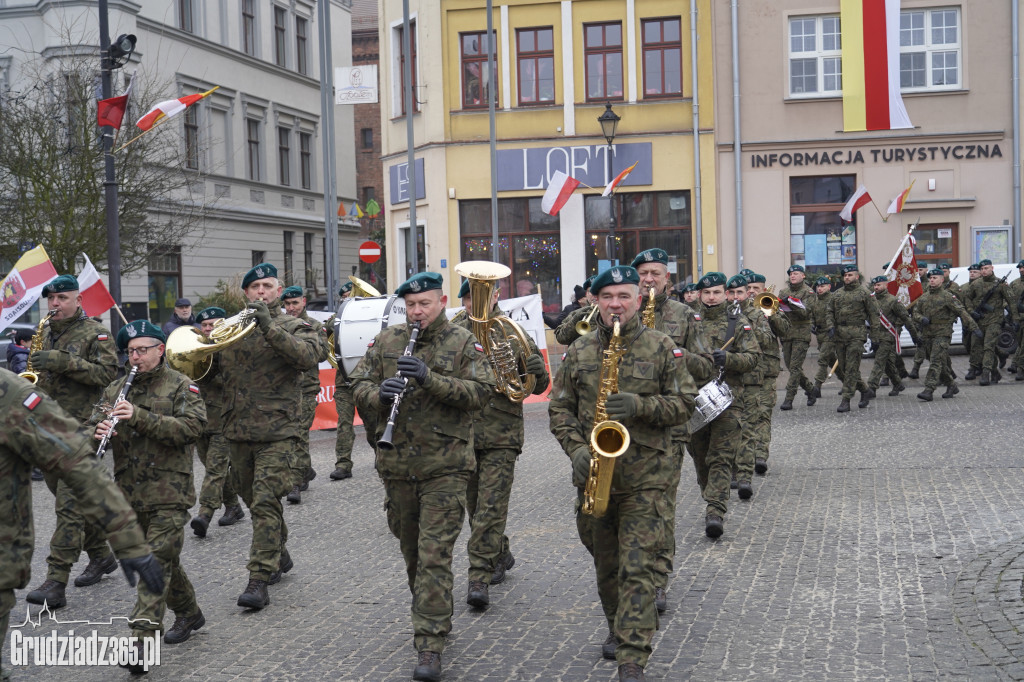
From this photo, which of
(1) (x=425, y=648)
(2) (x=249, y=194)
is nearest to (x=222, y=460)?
(1) (x=425, y=648)

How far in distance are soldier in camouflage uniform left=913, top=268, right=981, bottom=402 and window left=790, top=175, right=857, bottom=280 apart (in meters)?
9.29

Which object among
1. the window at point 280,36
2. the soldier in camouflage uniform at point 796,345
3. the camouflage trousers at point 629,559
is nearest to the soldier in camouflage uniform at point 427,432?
the camouflage trousers at point 629,559

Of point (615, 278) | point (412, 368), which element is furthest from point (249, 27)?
point (615, 278)

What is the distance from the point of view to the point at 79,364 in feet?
27.6

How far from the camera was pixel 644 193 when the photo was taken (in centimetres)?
2916

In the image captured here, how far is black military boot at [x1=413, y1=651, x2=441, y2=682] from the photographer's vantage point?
5.55 meters

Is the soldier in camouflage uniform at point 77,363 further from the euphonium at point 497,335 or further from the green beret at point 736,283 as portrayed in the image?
the green beret at point 736,283

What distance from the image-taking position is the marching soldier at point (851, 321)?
16.5 metres

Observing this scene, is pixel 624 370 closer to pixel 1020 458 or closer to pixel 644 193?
pixel 1020 458

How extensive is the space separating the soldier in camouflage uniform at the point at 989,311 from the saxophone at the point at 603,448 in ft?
51.8

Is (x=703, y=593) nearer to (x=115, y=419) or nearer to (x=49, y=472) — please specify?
(x=115, y=419)

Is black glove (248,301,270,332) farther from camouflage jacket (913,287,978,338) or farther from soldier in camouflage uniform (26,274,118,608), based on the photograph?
camouflage jacket (913,287,978,338)

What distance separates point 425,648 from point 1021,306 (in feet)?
56.7

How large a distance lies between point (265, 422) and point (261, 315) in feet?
2.28
